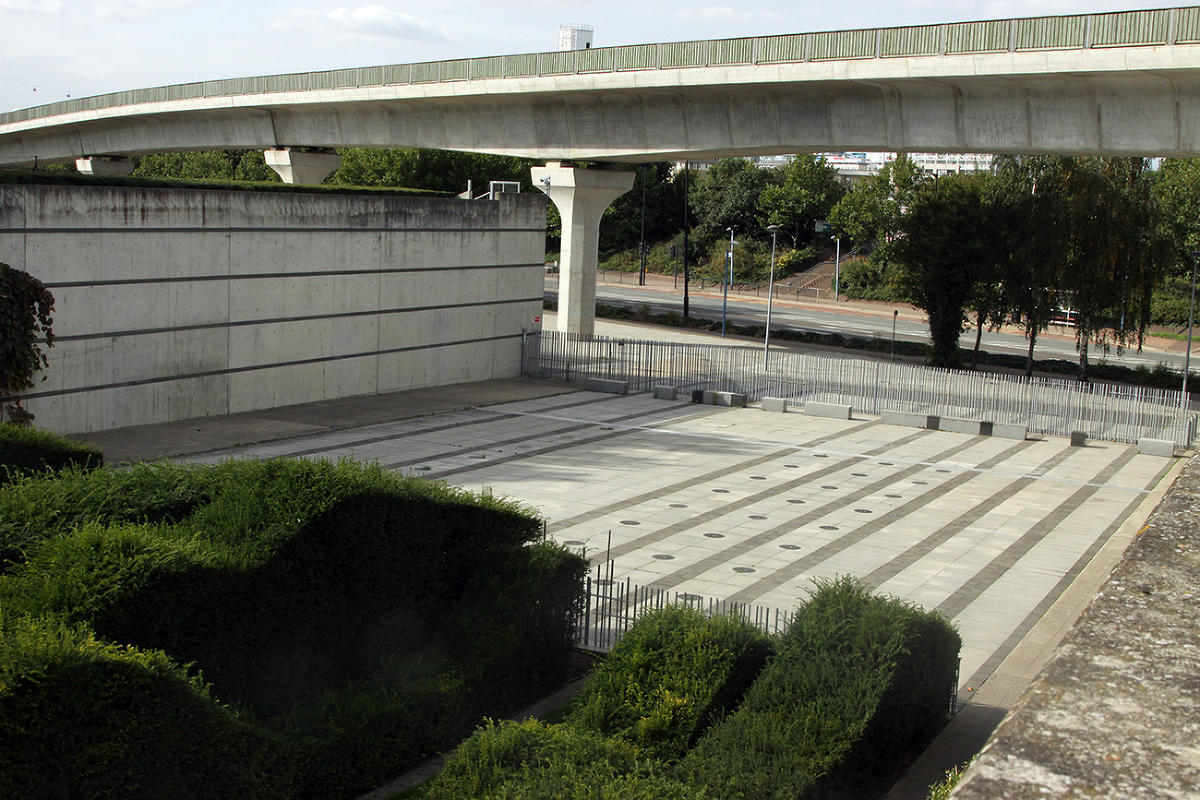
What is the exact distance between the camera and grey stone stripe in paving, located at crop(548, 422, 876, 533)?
2166 centimetres

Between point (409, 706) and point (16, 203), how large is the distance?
17471 millimetres

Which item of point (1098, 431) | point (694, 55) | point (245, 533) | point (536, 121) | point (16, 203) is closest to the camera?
point (245, 533)

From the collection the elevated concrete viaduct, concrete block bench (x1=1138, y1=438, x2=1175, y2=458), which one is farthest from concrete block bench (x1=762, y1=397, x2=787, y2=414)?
concrete block bench (x1=1138, y1=438, x2=1175, y2=458)

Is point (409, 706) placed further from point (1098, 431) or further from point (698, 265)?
point (698, 265)

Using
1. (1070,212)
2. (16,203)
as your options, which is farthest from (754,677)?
(1070,212)

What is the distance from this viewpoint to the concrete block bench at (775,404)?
3519 centimetres

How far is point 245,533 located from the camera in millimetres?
11203

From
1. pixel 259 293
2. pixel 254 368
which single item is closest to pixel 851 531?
pixel 254 368

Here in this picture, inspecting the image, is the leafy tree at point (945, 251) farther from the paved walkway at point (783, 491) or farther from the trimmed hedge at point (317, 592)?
the trimmed hedge at point (317, 592)

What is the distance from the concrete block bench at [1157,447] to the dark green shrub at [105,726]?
1091 inches

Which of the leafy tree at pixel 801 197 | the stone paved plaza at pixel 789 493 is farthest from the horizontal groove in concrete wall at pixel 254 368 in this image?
the leafy tree at pixel 801 197

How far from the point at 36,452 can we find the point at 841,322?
5905cm

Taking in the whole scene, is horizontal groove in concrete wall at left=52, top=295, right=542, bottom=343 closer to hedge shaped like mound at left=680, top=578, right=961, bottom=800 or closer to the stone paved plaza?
the stone paved plaza

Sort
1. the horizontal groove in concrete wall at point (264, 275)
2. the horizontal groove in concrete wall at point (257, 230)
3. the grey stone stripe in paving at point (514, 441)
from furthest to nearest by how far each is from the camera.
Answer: the horizontal groove in concrete wall at point (264, 275), the grey stone stripe in paving at point (514, 441), the horizontal groove in concrete wall at point (257, 230)
